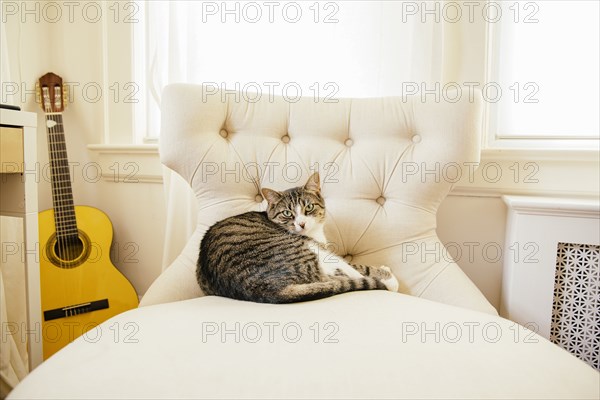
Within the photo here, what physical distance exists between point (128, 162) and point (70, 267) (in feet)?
1.53

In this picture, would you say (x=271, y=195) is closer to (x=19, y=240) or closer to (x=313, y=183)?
(x=313, y=183)

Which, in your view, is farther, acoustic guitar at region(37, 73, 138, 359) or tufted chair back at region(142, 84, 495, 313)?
acoustic guitar at region(37, 73, 138, 359)

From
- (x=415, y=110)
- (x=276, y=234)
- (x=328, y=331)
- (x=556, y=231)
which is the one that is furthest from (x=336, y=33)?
(x=328, y=331)

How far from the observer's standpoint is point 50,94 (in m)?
1.64

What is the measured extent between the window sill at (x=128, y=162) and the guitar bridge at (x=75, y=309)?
500 mm

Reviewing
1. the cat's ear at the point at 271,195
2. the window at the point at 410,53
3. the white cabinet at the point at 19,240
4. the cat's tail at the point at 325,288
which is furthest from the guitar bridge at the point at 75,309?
the cat's tail at the point at 325,288

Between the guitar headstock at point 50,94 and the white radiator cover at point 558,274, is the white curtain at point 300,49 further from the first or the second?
the white radiator cover at point 558,274

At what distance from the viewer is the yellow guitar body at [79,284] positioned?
1429 mm

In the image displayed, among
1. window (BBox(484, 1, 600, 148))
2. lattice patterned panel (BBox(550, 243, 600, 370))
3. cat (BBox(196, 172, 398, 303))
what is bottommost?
lattice patterned panel (BBox(550, 243, 600, 370))

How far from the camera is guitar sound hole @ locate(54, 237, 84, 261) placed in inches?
57.9

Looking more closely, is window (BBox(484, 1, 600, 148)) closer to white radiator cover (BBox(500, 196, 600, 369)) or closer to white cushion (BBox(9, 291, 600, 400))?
white radiator cover (BBox(500, 196, 600, 369))

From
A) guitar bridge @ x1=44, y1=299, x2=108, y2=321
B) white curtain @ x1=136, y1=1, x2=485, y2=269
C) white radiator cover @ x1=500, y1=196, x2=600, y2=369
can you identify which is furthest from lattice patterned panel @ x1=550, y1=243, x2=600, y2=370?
guitar bridge @ x1=44, y1=299, x2=108, y2=321

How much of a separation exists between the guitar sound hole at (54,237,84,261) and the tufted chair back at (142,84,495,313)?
2.31 ft

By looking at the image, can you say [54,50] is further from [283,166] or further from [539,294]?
[539,294]
